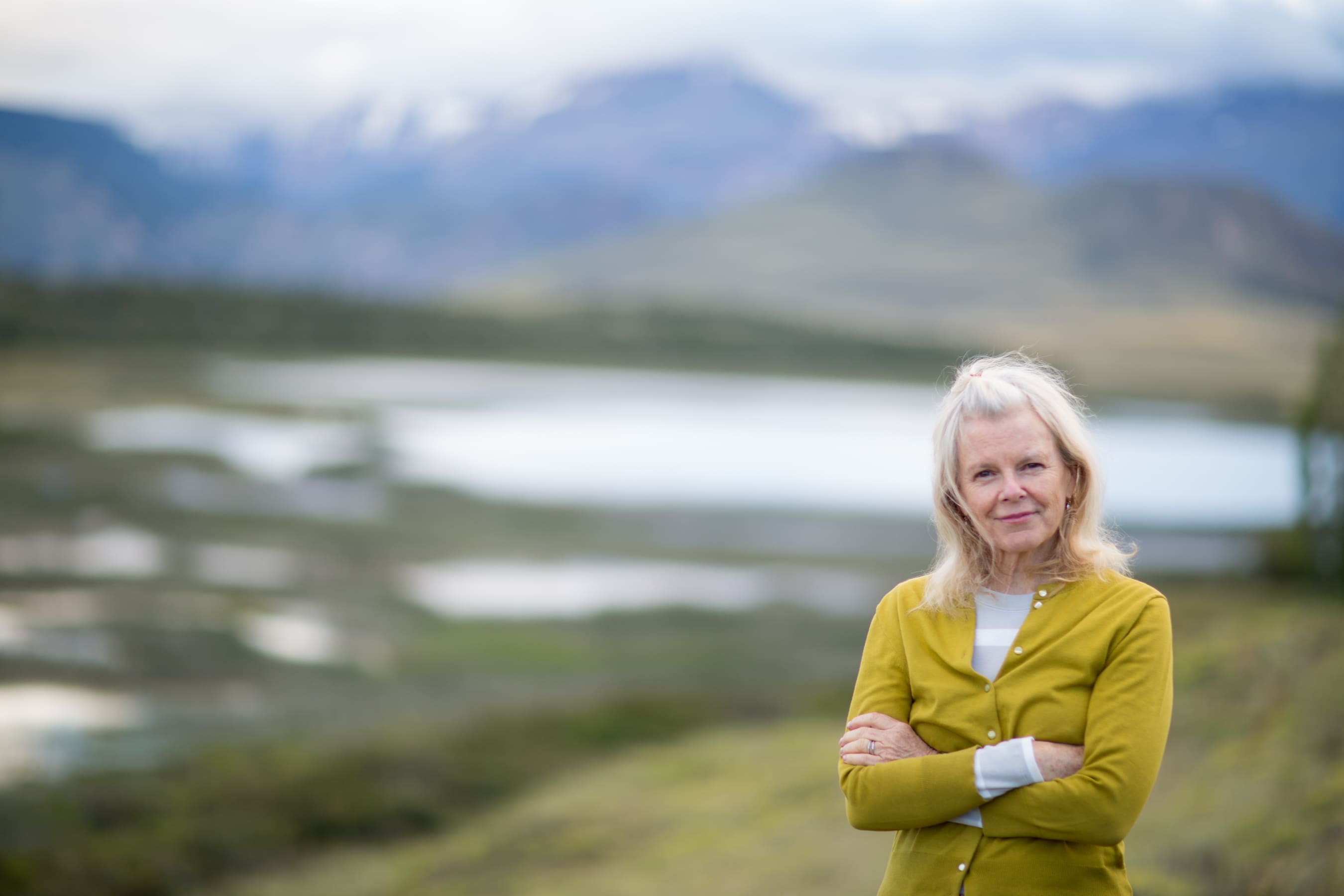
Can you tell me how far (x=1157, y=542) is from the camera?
20078mm

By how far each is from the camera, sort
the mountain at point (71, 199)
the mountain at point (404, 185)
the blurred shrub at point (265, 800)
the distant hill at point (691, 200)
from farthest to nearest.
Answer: the distant hill at point (691, 200) → the mountain at point (404, 185) → the mountain at point (71, 199) → the blurred shrub at point (265, 800)

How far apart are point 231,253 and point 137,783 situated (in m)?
37.5

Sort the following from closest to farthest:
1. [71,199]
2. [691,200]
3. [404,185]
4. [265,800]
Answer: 1. [265,800]
2. [71,199]
3. [404,185]
4. [691,200]

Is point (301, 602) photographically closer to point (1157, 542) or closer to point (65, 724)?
point (65, 724)

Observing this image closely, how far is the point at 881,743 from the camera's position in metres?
1.81

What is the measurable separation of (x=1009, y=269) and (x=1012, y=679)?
6347 cm

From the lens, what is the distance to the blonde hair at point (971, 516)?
1.81 m

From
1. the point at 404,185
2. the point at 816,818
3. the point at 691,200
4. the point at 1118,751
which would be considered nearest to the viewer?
the point at 1118,751

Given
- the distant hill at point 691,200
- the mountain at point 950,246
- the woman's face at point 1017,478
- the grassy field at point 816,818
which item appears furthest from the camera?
the mountain at point 950,246

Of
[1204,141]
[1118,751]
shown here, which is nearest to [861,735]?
[1118,751]

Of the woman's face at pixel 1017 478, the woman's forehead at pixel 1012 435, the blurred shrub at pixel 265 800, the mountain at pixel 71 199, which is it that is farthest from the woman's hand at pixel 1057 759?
the mountain at pixel 71 199

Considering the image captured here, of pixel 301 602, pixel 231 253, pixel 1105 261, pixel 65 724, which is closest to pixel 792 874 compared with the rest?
pixel 65 724

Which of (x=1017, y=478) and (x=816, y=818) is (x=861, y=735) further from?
(x=816, y=818)

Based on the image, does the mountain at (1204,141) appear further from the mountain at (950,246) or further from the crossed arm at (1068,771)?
the crossed arm at (1068,771)
